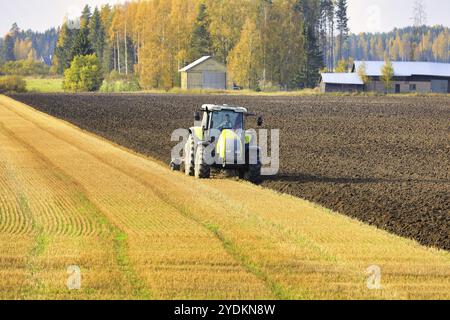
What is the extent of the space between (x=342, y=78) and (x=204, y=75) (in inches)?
605

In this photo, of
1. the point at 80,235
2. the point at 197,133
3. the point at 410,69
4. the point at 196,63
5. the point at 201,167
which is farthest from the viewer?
the point at 196,63

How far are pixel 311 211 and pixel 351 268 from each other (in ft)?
16.9

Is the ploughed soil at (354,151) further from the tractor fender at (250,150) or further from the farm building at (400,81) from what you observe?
the farm building at (400,81)

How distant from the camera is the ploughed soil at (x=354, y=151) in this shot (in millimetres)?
18172

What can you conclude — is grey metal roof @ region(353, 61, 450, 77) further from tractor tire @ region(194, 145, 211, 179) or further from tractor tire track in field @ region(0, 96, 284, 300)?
tractor tire @ region(194, 145, 211, 179)

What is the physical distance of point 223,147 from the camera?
21984 mm

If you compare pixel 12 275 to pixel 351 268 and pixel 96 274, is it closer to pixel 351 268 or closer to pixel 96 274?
pixel 96 274

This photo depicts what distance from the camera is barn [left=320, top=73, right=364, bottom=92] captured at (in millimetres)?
93375

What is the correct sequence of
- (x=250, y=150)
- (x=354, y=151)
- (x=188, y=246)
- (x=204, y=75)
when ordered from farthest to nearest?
A: (x=204, y=75) → (x=354, y=151) → (x=250, y=150) → (x=188, y=246)

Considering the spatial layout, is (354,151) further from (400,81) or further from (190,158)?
(400,81)

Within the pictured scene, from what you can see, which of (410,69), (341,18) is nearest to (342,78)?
(410,69)
